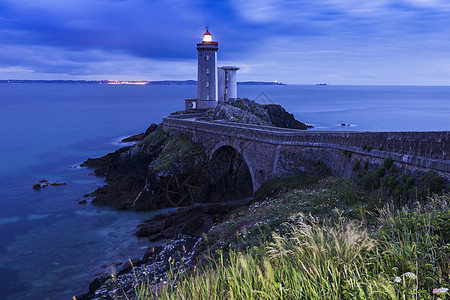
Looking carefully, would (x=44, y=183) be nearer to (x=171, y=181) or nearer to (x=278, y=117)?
(x=171, y=181)

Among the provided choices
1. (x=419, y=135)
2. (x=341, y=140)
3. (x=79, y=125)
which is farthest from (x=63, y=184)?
(x=79, y=125)

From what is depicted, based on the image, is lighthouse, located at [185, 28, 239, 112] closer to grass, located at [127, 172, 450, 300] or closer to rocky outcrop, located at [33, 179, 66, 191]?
rocky outcrop, located at [33, 179, 66, 191]

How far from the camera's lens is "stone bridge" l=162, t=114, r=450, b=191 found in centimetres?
1027

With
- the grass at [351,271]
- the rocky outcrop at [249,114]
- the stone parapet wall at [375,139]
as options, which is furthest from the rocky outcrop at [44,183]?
the grass at [351,271]

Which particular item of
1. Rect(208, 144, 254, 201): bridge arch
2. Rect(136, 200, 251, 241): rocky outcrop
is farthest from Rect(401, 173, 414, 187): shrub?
Rect(208, 144, 254, 201): bridge arch

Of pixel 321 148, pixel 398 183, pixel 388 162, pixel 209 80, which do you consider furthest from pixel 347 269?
pixel 209 80

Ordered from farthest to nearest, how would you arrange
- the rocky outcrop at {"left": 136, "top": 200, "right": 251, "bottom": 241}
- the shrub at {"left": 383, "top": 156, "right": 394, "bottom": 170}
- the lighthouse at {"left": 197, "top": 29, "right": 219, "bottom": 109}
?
the lighthouse at {"left": 197, "top": 29, "right": 219, "bottom": 109} < the rocky outcrop at {"left": 136, "top": 200, "right": 251, "bottom": 241} < the shrub at {"left": 383, "top": 156, "right": 394, "bottom": 170}

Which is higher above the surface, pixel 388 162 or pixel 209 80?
pixel 209 80

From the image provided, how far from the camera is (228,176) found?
27609 millimetres

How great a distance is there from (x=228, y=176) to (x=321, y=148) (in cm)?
1187

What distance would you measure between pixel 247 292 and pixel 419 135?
9.03 metres

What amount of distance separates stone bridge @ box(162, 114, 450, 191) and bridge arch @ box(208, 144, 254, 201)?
86 cm

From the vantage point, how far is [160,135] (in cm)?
3362

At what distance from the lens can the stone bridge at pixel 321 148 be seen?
10.3m
